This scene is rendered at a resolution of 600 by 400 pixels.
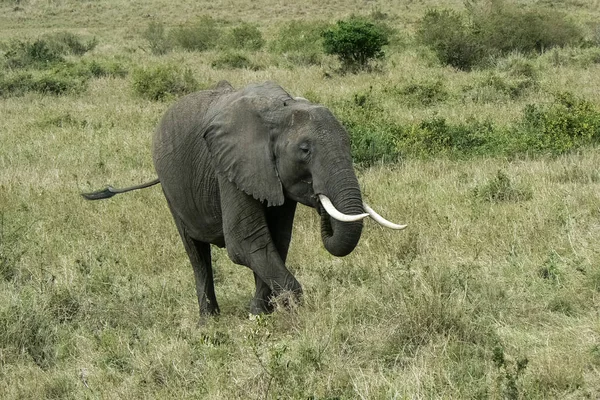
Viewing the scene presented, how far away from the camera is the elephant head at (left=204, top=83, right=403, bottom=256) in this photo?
475cm

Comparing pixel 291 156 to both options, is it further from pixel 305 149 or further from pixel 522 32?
pixel 522 32

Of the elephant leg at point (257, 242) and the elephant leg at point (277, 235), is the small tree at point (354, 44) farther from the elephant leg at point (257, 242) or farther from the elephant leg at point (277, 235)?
the elephant leg at point (257, 242)

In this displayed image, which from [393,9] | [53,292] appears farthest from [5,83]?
[393,9]

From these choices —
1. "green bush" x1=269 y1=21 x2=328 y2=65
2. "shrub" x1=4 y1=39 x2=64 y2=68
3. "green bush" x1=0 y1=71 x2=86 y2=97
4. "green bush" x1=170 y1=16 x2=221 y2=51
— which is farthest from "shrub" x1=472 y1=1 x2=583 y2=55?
"shrub" x1=4 y1=39 x2=64 y2=68

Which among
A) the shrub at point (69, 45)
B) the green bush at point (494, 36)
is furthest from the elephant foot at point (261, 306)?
the shrub at point (69, 45)

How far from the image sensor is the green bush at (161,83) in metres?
17.0

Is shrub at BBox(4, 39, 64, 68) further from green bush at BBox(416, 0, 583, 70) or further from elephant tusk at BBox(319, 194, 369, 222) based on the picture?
elephant tusk at BBox(319, 194, 369, 222)

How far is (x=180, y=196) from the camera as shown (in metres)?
6.12

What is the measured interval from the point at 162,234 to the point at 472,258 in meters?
3.11

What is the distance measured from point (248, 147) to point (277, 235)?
2.45ft

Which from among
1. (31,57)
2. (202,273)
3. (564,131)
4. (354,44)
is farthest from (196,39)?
(202,273)

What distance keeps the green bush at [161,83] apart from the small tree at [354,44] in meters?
4.06

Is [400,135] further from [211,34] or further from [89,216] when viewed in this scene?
[211,34]

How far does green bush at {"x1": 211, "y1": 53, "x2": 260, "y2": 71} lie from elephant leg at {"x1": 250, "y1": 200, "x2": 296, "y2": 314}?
657 inches
